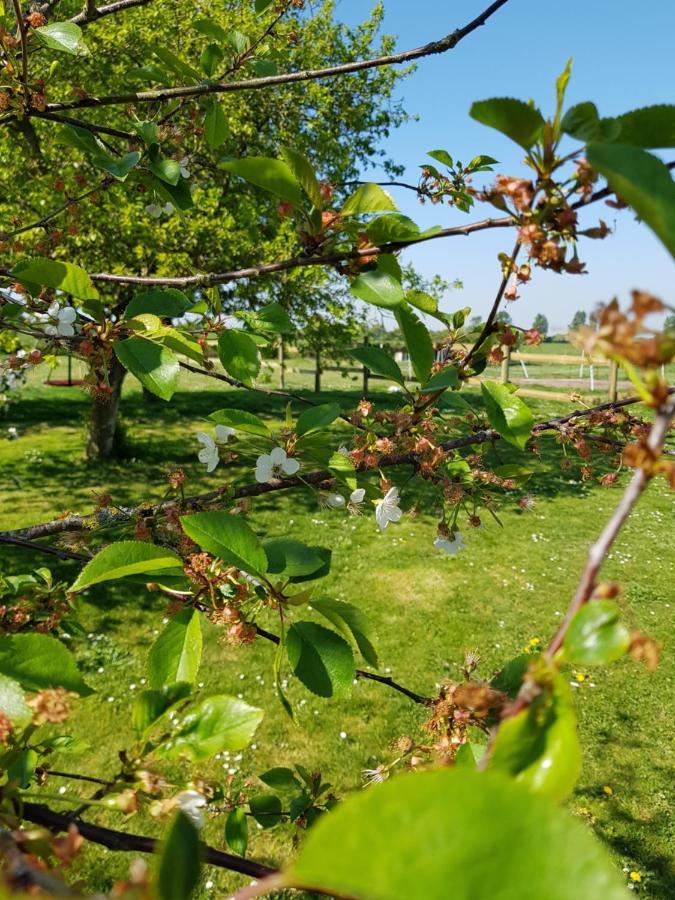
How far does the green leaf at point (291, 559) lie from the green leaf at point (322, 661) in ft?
0.30

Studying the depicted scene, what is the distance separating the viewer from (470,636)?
17.9ft

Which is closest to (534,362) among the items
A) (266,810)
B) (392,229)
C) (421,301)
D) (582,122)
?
(421,301)

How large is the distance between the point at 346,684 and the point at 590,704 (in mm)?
4373

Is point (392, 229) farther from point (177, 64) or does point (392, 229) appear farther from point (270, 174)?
point (177, 64)

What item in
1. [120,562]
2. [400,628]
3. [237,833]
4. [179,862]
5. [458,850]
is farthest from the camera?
[400,628]

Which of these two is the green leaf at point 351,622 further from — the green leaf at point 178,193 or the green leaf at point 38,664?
the green leaf at point 178,193

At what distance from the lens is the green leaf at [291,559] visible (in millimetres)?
1042

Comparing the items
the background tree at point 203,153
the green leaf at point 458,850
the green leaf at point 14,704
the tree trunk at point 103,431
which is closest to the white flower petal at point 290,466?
the green leaf at point 14,704

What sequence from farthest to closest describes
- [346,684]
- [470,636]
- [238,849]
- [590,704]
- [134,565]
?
[470,636]
[590,704]
[238,849]
[346,684]
[134,565]

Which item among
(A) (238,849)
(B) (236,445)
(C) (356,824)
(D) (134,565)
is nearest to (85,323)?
(B) (236,445)

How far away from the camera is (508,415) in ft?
3.95

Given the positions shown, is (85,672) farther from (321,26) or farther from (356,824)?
(321,26)

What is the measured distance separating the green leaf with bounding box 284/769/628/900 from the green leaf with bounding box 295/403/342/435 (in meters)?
1.05

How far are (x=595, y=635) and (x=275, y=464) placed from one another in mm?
983
